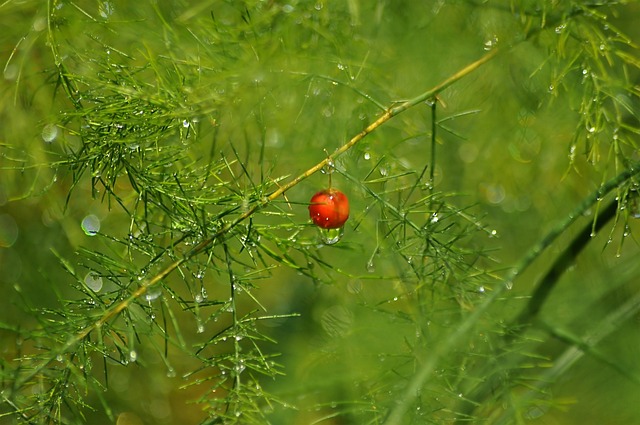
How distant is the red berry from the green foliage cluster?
0.07ft

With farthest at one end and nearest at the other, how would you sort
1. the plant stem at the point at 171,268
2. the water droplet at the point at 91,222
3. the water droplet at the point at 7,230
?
the water droplet at the point at 7,230, the water droplet at the point at 91,222, the plant stem at the point at 171,268

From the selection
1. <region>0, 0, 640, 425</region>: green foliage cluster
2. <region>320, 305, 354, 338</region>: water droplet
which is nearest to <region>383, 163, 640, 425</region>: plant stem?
<region>0, 0, 640, 425</region>: green foliage cluster

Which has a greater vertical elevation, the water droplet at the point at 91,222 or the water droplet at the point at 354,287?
the water droplet at the point at 354,287

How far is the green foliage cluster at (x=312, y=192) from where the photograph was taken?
0.68 metres

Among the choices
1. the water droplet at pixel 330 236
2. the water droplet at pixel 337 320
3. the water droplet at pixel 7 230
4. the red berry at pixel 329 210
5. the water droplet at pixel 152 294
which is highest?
the red berry at pixel 329 210

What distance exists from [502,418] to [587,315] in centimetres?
27

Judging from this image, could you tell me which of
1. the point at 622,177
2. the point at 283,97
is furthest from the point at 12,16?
the point at 622,177

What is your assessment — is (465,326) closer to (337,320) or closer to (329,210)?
(329,210)

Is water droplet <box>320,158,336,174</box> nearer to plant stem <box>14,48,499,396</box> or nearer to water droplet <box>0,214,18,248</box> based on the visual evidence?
plant stem <box>14,48,499,396</box>

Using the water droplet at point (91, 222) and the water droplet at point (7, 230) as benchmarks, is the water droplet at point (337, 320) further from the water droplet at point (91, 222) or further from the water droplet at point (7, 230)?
the water droplet at point (7, 230)

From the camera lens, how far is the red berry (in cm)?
71

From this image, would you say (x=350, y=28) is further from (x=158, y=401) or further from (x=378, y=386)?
(x=158, y=401)

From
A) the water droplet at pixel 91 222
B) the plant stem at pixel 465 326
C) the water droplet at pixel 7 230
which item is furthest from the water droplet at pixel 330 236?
the water droplet at pixel 7 230

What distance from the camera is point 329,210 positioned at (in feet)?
2.31
